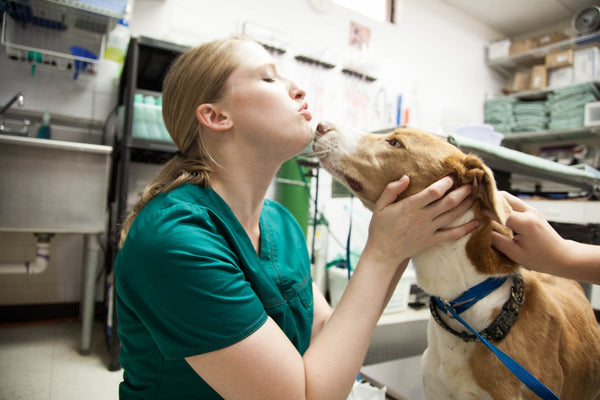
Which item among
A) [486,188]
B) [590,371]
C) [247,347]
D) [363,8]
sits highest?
[363,8]

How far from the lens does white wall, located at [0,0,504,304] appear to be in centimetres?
221

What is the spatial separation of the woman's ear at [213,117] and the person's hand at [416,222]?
39 centimetres

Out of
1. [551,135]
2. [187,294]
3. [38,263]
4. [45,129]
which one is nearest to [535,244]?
[187,294]

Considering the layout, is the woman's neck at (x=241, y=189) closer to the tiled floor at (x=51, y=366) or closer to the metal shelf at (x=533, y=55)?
the tiled floor at (x=51, y=366)

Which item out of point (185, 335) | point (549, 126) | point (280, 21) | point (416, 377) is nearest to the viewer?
point (185, 335)

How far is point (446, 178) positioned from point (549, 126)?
396cm

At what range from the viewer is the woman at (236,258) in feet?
1.84

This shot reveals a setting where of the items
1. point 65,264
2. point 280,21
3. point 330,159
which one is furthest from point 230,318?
point 280,21

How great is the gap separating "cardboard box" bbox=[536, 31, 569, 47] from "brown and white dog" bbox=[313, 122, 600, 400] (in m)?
4.17

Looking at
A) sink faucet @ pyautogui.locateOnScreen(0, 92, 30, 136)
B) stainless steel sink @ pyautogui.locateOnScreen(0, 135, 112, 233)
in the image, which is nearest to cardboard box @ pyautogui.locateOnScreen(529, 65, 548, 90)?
stainless steel sink @ pyautogui.locateOnScreen(0, 135, 112, 233)

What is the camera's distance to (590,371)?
3.02 feet

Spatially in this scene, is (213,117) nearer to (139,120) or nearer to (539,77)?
(139,120)

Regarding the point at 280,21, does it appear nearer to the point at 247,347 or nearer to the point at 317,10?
the point at 317,10

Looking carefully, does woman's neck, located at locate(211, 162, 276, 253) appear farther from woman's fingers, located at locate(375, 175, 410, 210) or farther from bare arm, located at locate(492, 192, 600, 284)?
bare arm, located at locate(492, 192, 600, 284)
